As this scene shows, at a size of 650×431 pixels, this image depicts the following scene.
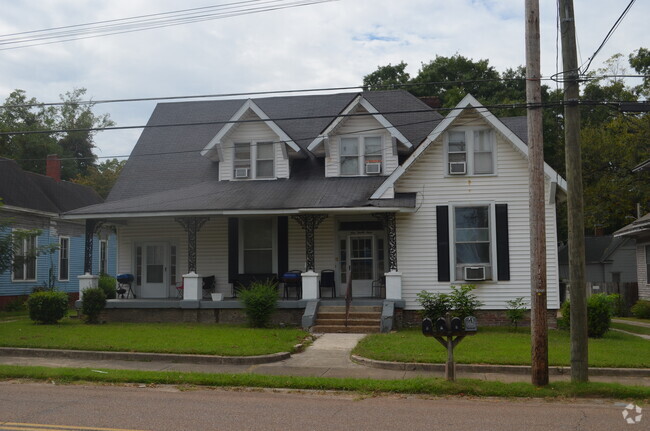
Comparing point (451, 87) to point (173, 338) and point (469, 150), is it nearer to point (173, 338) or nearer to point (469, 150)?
point (469, 150)

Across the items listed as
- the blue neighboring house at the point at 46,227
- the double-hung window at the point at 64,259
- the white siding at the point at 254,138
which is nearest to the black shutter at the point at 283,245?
the white siding at the point at 254,138

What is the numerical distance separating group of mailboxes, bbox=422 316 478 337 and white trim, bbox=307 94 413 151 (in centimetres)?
1100

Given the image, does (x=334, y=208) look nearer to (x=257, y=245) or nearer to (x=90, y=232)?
(x=257, y=245)

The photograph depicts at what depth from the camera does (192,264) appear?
19938mm

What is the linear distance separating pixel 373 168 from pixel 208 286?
21.8 ft

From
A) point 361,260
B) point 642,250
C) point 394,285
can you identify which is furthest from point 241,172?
point 642,250

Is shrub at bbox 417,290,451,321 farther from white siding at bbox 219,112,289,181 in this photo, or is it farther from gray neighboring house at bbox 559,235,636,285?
gray neighboring house at bbox 559,235,636,285

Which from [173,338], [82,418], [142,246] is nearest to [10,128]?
[142,246]

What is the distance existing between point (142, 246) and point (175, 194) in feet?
8.20

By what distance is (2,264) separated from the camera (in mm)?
18156

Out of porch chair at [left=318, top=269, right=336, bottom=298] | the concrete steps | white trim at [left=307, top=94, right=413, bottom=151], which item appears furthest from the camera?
white trim at [left=307, top=94, right=413, bottom=151]

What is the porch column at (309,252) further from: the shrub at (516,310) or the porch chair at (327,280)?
the shrub at (516,310)

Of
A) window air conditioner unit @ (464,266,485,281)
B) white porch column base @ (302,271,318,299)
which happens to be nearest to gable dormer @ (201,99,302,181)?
white porch column base @ (302,271,318,299)

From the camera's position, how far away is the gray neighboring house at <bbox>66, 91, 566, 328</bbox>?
18.9 meters
